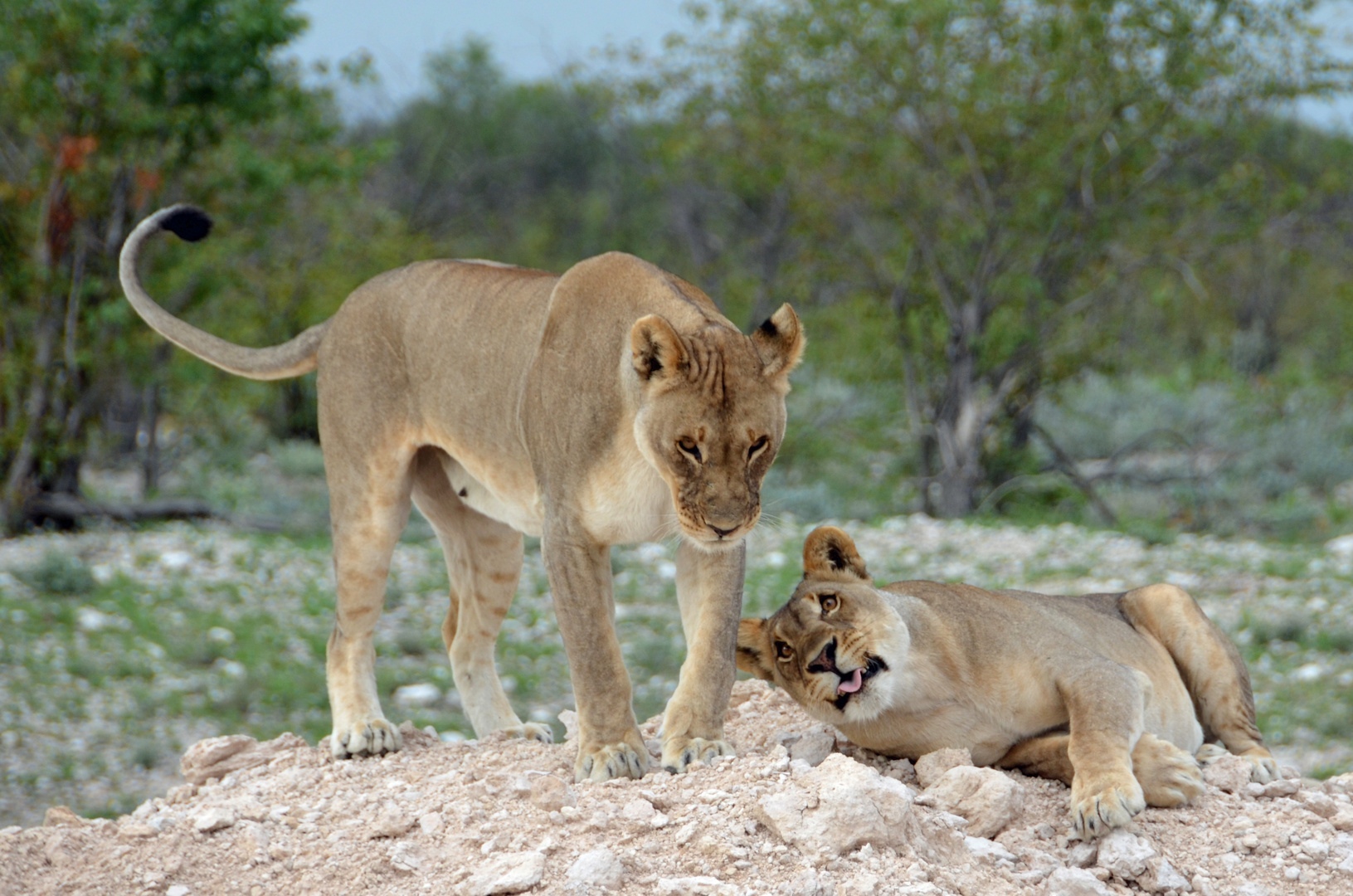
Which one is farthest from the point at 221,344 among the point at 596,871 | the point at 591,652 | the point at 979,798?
the point at 979,798

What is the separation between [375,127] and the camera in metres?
35.0

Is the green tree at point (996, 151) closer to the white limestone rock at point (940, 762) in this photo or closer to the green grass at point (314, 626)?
the green grass at point (314, 626)

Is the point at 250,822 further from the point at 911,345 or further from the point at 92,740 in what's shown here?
the point at 911,345

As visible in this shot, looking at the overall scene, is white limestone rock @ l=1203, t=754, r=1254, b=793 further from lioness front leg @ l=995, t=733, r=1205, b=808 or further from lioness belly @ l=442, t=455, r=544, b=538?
lioness belly @ l=442, t=455, r=544, b=538

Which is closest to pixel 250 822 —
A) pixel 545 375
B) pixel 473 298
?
pixel 545 375

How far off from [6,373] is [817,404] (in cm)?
866

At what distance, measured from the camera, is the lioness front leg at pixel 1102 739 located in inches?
154

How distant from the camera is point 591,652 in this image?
434 centimetres

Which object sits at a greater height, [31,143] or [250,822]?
[31,143]

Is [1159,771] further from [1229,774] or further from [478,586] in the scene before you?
[478,586]

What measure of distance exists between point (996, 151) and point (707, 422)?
11567mm

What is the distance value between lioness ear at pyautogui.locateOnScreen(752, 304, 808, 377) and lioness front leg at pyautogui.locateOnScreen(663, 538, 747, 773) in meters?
0.55

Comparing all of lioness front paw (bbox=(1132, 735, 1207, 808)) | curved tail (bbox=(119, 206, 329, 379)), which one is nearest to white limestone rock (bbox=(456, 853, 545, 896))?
lioness front paw (bbox=(1132, 735, 1207, 808))

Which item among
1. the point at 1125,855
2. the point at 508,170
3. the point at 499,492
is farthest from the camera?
the point at 508,170
